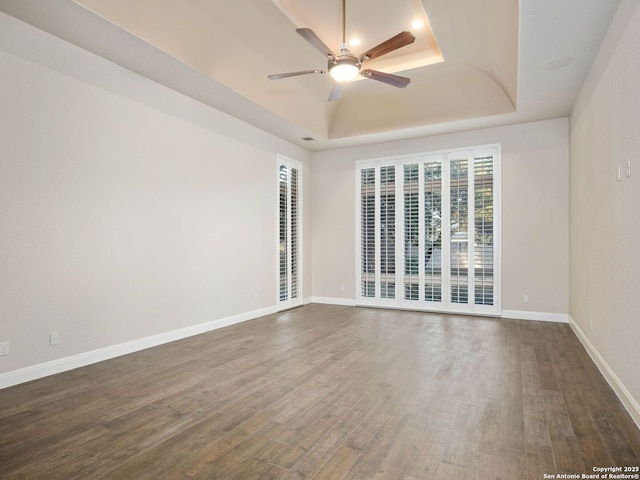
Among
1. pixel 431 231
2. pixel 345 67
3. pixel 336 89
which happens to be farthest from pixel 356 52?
pixel 431 231

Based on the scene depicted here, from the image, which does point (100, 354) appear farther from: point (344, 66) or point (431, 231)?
point (431, 231)

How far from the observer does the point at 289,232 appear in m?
7.21

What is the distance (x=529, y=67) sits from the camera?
13.5 feet

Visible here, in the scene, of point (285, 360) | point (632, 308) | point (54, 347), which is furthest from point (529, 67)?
point (54, 347)

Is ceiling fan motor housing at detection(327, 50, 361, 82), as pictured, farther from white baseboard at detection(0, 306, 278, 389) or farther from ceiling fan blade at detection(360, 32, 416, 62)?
white baseboard at detection(0, 306, 278, 389)

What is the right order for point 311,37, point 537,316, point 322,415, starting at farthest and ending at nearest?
point 537,316 → point 311,37 → point 322,415

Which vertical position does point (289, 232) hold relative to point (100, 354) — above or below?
above

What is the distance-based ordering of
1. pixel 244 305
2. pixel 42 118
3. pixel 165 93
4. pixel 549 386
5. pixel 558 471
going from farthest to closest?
pixel 244 305 < pixel 165 93 < pixel 42 118 < pixel 549 386 < pixel 558 471

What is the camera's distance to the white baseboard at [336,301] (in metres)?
7.61

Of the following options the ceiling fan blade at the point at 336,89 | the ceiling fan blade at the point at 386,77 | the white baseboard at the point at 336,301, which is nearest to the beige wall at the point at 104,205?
the ceiling fan blade at the point at 336,89

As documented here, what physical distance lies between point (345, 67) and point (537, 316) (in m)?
4.95

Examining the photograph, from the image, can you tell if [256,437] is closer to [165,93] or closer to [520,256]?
[165,93]

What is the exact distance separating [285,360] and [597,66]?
4416 mm

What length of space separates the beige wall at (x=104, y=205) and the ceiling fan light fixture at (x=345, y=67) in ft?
7.46
